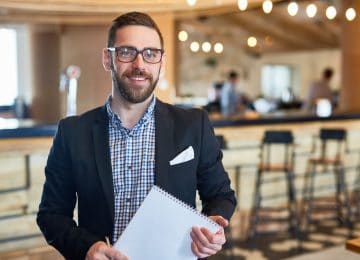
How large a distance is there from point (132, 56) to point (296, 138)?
14.9 ft

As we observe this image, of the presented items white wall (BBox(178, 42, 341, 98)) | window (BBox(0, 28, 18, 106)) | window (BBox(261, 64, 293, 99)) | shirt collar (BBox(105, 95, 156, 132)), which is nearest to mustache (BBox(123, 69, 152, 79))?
shirt collar (BBox(105, 95, 156, 132))

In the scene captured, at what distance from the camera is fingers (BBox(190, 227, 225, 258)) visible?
1.17 m

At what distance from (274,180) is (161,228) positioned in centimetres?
440

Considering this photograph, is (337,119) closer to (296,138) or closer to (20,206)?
(296,138)

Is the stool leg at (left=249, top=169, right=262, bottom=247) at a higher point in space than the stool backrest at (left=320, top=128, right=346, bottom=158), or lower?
lower

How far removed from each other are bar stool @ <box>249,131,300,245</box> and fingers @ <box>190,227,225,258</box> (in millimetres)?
3721

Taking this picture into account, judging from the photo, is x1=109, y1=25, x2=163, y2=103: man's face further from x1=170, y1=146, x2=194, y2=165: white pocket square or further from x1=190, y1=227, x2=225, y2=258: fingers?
x1=190, y1=227, x2=225, y2=258: fingers

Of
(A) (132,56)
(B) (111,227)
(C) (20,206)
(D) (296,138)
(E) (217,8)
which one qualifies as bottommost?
(C) (20,206)

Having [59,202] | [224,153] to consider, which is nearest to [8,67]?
[224,153]

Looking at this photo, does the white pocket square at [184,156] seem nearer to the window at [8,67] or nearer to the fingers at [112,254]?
the fingers at [112,254]

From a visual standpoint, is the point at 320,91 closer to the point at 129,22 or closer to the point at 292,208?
the point at 292,208

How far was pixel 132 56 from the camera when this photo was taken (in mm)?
1239

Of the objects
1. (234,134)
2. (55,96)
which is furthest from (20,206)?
(55,96)

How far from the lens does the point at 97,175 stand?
128 centimetres
